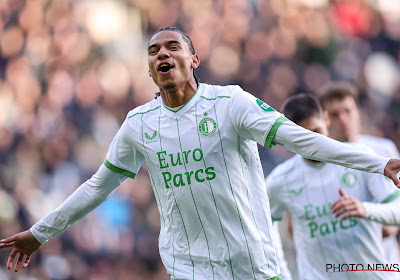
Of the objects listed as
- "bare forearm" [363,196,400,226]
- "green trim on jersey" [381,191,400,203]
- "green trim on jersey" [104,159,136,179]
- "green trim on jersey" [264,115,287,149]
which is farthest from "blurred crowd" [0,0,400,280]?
"green trim on jersey" [264,115,287,149]

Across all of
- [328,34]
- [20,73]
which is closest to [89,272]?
[20,73]

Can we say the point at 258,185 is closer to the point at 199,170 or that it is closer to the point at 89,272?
the point at 199,170

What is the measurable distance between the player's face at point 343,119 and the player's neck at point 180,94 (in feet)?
7.08

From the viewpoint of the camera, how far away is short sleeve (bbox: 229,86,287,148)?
3.78 m

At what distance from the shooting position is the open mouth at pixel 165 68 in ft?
13.4

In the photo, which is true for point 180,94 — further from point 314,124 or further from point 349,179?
point 349,179

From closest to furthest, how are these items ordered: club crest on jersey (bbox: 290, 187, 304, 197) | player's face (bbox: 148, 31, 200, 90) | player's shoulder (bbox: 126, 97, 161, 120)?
player's face (bbox: 148, 31, 200, 90) < player's shoulder (bbox: 126, 97, 161, 120) < club crest on jersey (bbox: 290, 187, 304, 197)

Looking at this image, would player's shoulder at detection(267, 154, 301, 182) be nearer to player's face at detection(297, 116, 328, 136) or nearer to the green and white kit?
player's face at detection(297, 116, 328, 136)

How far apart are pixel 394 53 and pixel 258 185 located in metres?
7.45

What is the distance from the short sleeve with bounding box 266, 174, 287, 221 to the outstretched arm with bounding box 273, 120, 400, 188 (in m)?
1.78

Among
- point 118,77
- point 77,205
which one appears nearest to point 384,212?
point 77,205

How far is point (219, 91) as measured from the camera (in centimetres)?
414

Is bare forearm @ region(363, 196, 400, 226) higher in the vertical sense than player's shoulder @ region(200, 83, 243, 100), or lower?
lower

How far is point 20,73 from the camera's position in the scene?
38.5 feet
